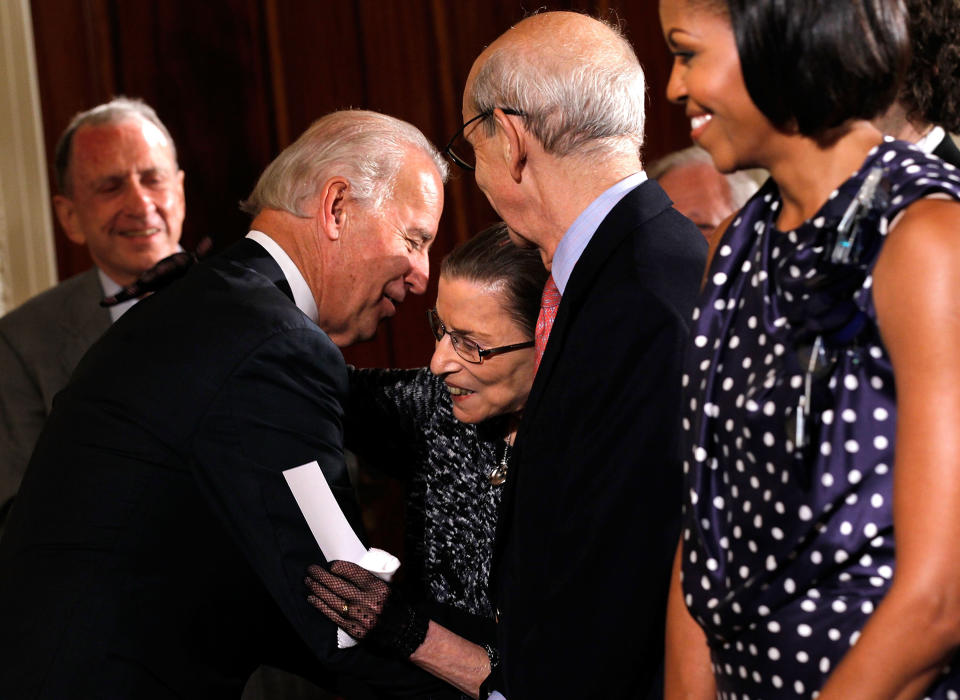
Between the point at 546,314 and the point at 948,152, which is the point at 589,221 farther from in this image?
the point at 948,152

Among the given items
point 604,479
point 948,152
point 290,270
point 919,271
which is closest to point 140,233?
point 290,270

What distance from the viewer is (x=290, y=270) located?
7.03 feet

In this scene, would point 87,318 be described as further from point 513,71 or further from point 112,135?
point 513,71

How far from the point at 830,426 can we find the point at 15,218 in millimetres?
4051

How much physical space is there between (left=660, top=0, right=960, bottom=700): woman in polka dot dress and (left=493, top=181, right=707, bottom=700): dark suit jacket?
25 cm

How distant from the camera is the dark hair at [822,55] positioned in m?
0.99

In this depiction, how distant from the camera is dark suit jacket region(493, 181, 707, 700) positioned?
1.45 meters

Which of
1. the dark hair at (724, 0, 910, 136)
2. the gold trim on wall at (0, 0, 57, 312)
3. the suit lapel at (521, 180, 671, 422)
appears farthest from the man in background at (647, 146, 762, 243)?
the gold trim on wall at (0, 0, 57, 312)

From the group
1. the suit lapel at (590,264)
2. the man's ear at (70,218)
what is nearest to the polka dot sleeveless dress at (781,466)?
the suit lapel at (590,264)

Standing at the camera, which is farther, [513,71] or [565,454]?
[513,71]

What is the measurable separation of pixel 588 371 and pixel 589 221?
311 millimetres

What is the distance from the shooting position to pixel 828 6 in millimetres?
987

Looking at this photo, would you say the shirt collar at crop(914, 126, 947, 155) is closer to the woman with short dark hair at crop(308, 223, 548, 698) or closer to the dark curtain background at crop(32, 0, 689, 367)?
the woman with short dark hair at crop(308, 223, 548, 698)

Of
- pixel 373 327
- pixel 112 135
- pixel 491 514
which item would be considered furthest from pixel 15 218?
pixel 491 514
